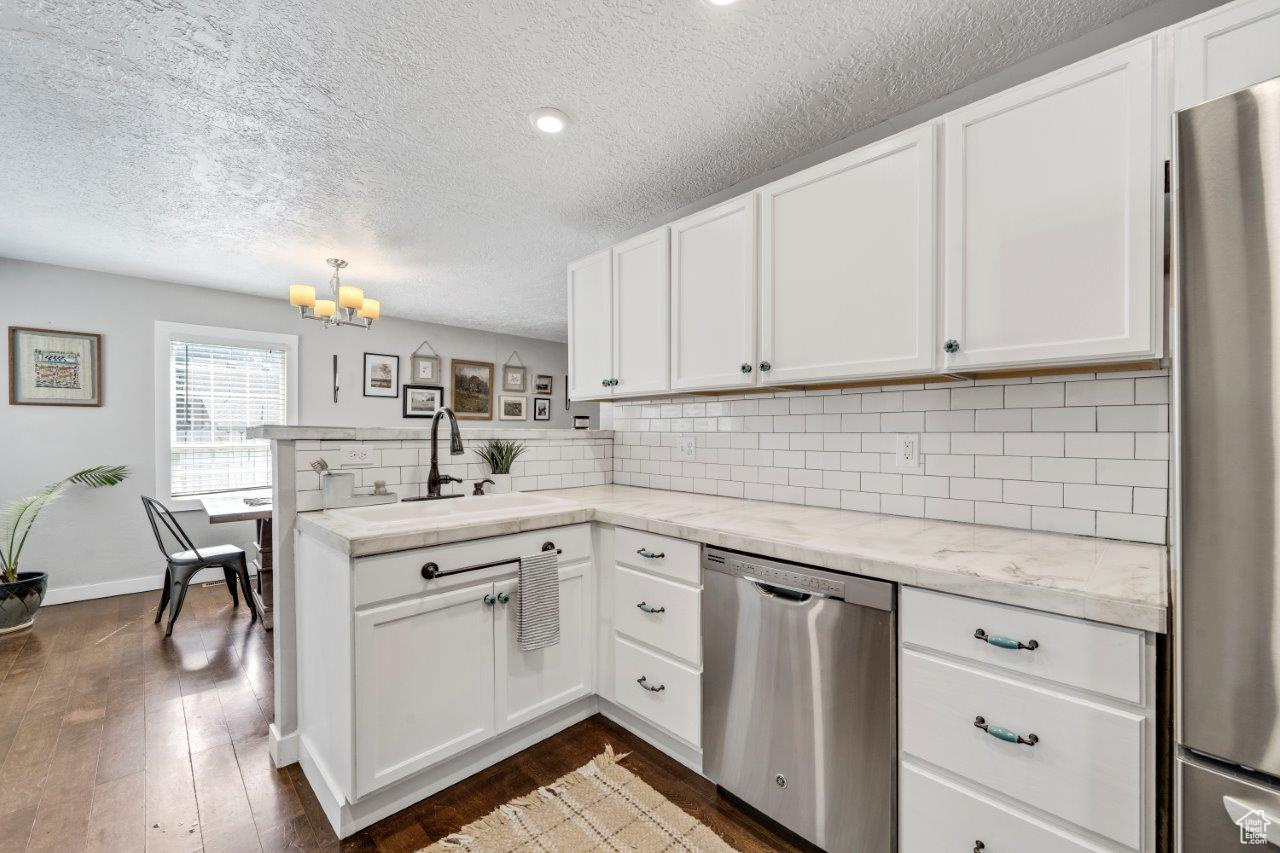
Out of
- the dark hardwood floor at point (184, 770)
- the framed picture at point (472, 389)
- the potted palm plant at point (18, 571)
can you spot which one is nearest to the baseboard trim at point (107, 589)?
the potted palm plant at point (18, 571)

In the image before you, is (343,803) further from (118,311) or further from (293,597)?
(118,311)

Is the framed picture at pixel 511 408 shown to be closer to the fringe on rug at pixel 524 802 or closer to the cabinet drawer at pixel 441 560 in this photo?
the cabinet drawer at pixel 441 560

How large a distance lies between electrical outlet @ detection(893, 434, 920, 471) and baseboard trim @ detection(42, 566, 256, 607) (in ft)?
14.5

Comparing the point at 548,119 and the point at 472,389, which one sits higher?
the point at 548,119

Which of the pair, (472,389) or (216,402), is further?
(472,389)

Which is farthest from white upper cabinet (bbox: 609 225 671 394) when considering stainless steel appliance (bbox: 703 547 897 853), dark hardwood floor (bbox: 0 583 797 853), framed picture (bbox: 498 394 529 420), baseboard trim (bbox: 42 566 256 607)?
framed picture (bbox: 498 394 529 420)

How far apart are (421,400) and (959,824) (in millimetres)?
5777

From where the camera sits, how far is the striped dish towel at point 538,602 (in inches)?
73.4

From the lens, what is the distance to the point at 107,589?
155 inches

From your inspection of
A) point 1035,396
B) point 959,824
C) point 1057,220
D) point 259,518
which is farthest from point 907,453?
point 259,518

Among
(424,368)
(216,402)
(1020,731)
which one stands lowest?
(1020,731)

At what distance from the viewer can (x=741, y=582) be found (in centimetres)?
162

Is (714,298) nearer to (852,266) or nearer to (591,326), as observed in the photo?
(852,266)

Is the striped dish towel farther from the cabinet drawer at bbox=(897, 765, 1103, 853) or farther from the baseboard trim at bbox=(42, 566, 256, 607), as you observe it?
the baseboard trim at bbox=(42, 566, 256, 607)
